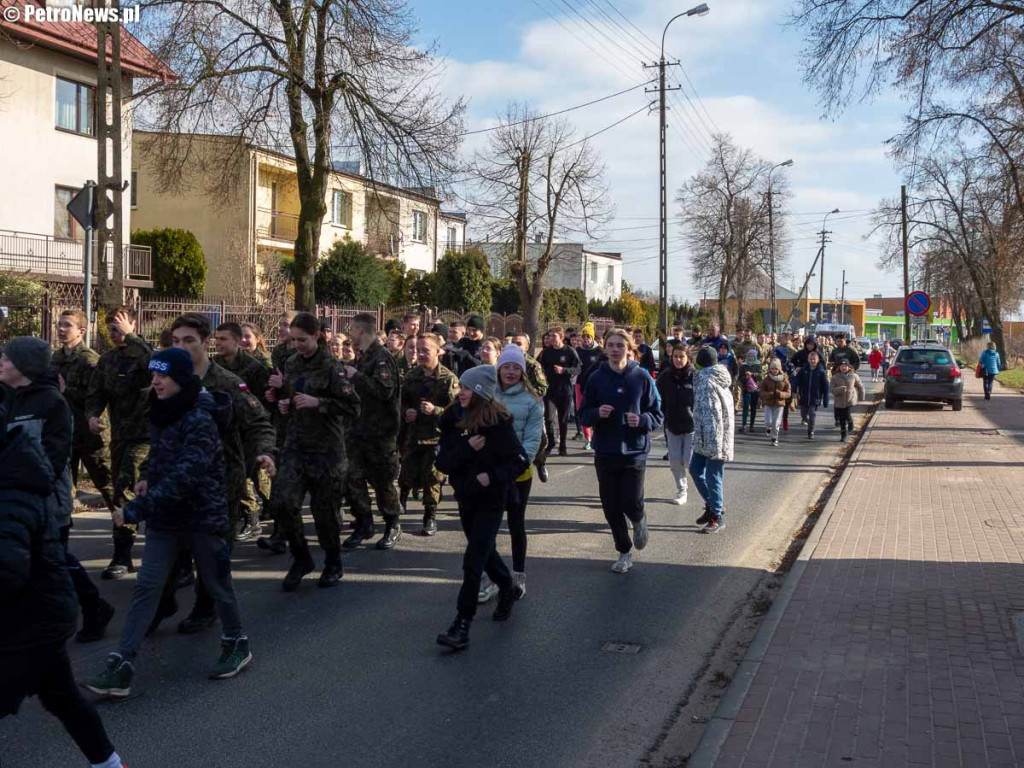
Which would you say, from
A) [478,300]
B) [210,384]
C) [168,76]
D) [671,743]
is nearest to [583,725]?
[671,743]

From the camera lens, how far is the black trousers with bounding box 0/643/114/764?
3.49m

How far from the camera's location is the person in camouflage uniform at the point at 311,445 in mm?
6961

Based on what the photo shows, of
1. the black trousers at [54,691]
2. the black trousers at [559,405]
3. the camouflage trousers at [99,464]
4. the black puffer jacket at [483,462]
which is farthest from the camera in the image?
the black trousers at [559,405]

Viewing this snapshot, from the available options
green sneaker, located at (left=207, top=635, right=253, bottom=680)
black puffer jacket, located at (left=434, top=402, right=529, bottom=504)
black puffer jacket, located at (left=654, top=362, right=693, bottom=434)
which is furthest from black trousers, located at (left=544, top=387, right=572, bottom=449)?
green sneaker, located at (left=207, top=635, right=253, bottom=680)

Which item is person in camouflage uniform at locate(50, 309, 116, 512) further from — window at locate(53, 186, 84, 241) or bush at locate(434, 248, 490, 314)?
bush at locate(434, 248, 490, 314)

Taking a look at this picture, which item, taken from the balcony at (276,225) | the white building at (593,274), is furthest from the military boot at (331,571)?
the white building at (593,274)

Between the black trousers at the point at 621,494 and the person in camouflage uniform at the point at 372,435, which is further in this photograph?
the person in camouflage uniform at the point at 372,435

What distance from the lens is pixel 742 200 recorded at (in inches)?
2061

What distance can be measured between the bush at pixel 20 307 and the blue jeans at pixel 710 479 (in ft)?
34.4

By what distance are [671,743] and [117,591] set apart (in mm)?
4338

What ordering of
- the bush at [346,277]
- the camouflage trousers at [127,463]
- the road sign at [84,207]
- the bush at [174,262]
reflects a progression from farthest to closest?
the bush at [346,277] < the bush at [174,262] < the road sign at [84,207] < the camouflage trousers at [127,463]

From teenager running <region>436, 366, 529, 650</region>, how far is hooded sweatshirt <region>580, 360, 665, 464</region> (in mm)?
1898

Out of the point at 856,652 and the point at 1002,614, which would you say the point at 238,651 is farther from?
the point at 1002,614
